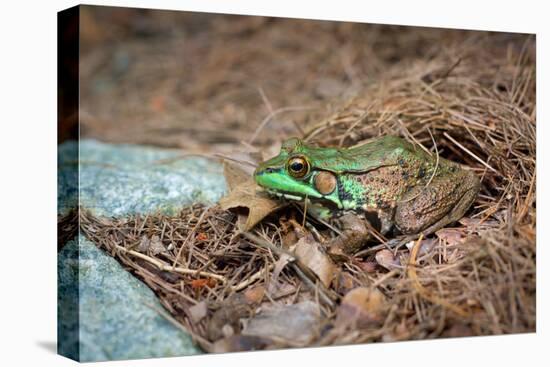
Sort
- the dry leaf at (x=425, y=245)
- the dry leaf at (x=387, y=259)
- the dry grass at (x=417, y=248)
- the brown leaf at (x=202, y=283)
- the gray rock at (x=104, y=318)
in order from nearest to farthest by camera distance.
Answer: the gray rock at (x=104, y=318)
the dry grass at (x=417, y=248)
the brown leaf at (x=202, y=283)
the dry leaf at (x=387, y=259)
the dry leaf at (x=425, y=245)

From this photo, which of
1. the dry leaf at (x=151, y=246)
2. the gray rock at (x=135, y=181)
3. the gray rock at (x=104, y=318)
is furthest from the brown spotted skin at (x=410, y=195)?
the gray rock at (x=104, y=318)

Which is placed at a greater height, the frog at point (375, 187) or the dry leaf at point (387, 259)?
the frog at point (375, 187)

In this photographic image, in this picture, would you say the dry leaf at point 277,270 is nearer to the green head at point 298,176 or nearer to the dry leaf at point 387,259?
the green head at point 298,176

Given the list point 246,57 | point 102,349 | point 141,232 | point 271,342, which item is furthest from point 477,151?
point 246,57

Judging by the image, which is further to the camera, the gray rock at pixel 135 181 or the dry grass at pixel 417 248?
the dry grass at pixel 417 248

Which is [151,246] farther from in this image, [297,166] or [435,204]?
→ [435,204]

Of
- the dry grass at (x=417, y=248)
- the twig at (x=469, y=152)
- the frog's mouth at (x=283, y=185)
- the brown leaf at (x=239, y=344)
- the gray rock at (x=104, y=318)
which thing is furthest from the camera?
the twig at (x=469, y=152)

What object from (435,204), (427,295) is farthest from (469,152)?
(427,295)
